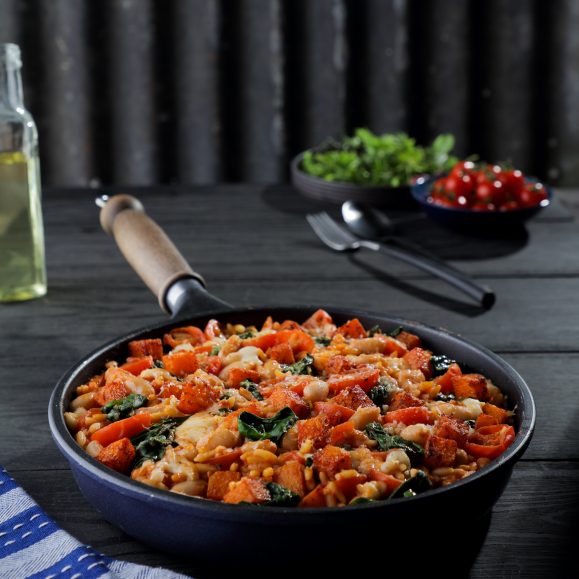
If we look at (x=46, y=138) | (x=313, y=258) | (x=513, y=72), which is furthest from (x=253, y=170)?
(x=313, y=258)

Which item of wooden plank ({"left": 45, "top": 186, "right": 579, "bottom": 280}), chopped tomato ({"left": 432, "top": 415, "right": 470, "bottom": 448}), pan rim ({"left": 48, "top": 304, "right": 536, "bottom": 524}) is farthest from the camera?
wooden plank ({"left": 45, "top": 186, "right": 579, "bottom": 280})

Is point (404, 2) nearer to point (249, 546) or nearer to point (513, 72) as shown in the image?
point (513, 72)

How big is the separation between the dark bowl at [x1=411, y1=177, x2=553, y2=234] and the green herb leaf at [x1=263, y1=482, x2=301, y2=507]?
1.38m

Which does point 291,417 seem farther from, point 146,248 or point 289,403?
point 146,248

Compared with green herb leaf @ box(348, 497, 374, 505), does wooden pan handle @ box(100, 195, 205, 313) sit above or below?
below

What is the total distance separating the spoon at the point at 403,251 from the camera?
1.77 metres

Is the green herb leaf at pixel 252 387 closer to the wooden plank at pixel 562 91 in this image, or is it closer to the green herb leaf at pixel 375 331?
the green herb leaf at pixel 375 331

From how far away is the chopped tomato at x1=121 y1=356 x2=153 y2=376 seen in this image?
1.21 metres

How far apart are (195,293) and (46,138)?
97.7 inches

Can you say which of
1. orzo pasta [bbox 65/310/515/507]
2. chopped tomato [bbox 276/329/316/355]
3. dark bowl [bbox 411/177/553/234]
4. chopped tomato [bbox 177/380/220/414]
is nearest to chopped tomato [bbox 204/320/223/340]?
orzo pasta [bbox 65/310/515/507]

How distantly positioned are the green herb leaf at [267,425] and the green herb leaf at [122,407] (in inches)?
6.1

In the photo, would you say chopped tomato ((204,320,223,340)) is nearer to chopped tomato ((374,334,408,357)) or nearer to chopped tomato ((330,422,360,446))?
chopped tomato ((374,334,408,357))

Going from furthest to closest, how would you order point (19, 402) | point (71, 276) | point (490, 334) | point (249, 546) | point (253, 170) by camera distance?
1. point (253, 170)
2. point (71, 276)
3. point (490, 334)
4. point (19, 402)
5. point (249, 546)

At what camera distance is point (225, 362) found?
122cm
